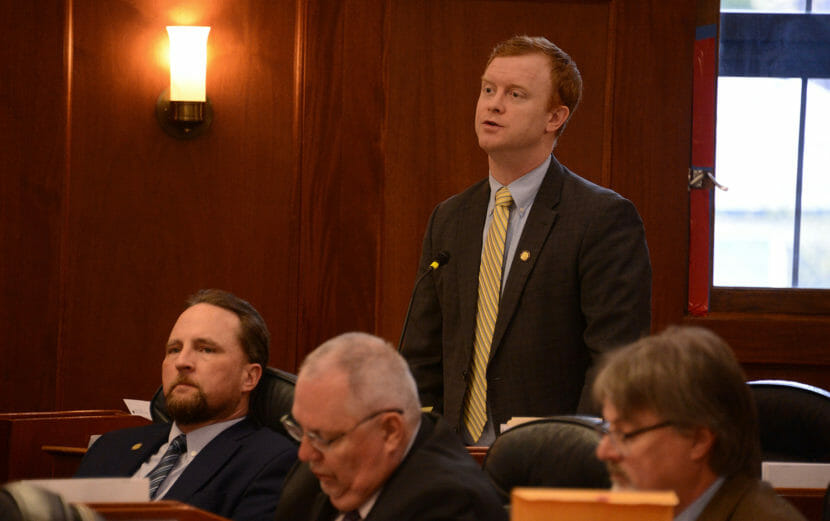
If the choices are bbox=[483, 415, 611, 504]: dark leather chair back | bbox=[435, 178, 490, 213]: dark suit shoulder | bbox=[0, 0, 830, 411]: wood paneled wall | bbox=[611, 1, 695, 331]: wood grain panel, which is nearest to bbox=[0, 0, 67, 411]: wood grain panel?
bbox=[0, 0, 830, 411]: wood paneled wall

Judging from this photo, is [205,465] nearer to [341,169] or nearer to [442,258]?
[442,258]

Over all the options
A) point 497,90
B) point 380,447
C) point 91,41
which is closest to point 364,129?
point 91,41

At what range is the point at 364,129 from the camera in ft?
13.3

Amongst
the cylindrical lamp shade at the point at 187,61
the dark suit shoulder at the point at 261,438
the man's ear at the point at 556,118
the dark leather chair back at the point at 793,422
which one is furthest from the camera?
the cylindrical lamp shade at the point at 187,61

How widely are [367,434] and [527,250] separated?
96 centimetres

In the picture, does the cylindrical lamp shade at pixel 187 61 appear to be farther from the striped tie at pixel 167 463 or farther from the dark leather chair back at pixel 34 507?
the dark leather chair back at pixel 34 507

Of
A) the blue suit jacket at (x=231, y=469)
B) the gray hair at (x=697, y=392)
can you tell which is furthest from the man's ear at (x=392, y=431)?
the blue suit jacket at (x=231, y=469)

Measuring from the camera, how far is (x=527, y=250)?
2.62 metres

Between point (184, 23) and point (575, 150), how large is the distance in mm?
1461

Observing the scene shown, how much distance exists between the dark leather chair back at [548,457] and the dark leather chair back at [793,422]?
23.9 inches

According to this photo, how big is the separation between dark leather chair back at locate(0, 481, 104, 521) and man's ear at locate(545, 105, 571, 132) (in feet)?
5.42

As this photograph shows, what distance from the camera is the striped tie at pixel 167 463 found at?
2642mm

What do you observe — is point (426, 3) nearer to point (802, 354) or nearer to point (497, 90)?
point (497, 90)

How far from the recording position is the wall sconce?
392 cm
